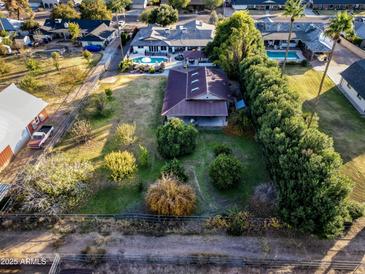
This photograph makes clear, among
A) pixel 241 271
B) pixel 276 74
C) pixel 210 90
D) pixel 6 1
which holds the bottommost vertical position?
pixel 241 271

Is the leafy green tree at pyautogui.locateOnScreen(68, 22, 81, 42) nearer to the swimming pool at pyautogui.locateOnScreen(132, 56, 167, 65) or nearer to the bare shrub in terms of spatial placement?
the swimming pool at pyautogui.locateOnScreen(132, 56, 167, 65)

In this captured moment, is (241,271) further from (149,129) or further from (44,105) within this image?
(44,105)

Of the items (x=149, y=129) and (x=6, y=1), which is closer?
(x=149, y=129)

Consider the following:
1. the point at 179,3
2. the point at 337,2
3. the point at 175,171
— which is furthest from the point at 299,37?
the point at 175,171

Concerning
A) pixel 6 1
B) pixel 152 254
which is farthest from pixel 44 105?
pixel 6 1

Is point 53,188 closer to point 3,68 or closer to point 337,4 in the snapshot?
point 3,68

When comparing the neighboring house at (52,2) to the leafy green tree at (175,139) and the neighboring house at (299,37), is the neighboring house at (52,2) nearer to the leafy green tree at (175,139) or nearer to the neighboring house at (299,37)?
the neighboring house at (299,37)
